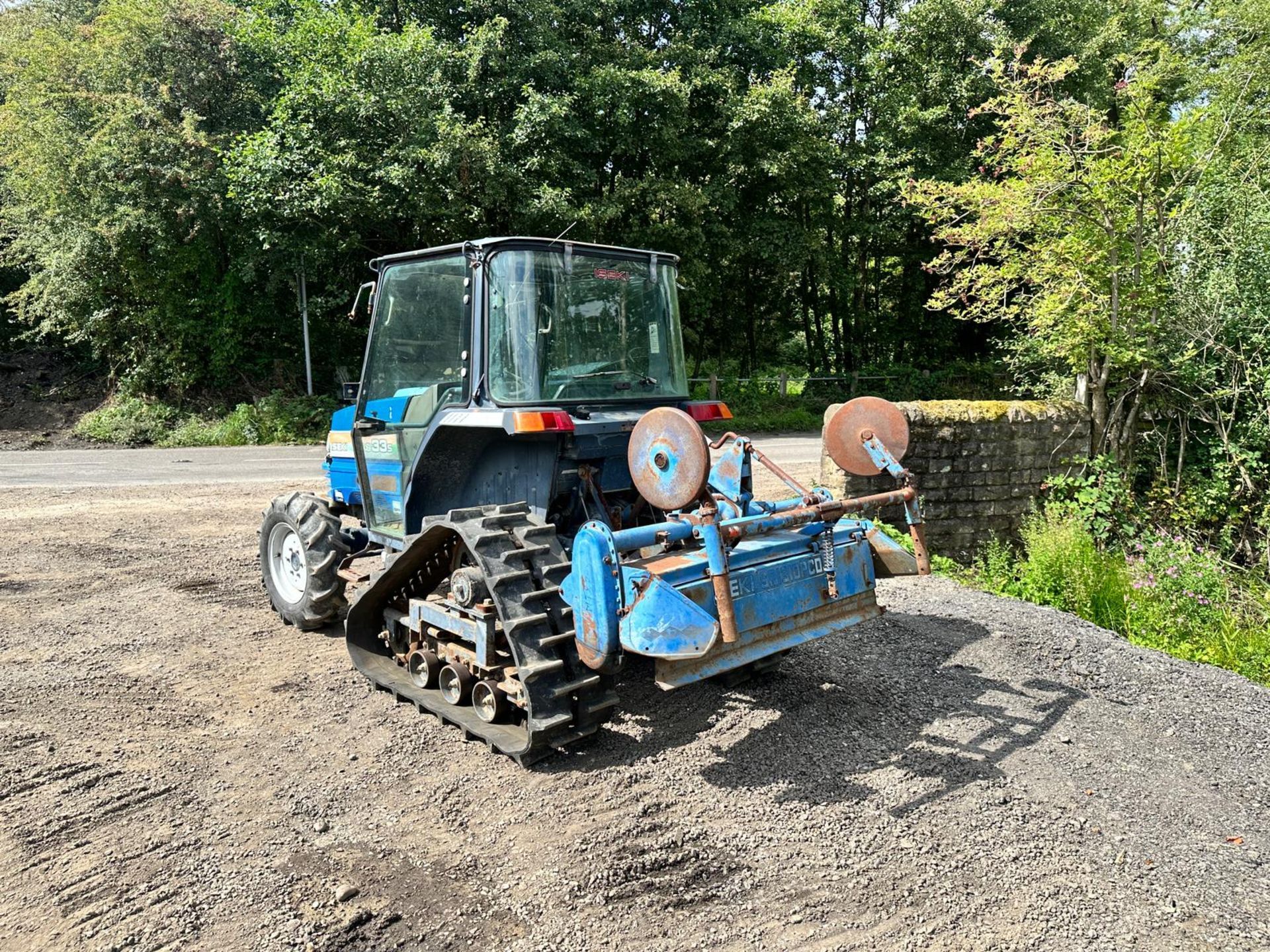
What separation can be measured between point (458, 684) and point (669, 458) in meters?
1.64

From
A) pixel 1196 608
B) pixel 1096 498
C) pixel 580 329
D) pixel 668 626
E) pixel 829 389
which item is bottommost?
pixel 1196 608

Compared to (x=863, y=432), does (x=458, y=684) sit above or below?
below

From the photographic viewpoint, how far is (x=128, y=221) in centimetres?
1705

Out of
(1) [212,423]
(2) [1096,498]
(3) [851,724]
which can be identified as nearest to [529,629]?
(3) [851,724]

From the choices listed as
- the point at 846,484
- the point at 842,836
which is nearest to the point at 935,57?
the point at 846,484

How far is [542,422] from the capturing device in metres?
3.82

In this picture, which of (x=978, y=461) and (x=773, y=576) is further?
(x=978, y=461)

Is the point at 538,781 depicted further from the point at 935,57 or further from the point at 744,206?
the point at 935,57

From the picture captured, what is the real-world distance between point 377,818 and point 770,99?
1887 centimetres

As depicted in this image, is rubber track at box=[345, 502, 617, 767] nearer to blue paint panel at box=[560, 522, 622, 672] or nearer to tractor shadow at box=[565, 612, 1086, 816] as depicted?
blue paint panel at box=[560, 522, 622, 672]

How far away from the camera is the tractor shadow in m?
3.66

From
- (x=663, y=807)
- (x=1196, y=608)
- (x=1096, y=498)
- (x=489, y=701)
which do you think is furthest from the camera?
(x=1096, y=498)

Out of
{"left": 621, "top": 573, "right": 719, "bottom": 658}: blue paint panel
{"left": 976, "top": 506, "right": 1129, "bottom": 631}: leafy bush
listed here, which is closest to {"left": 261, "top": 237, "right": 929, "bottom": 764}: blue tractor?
{"left": 621, "top": 573, "right": 719, "bottom": 658}: blue paint panel

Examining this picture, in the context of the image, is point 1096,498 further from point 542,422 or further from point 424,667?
point 424,667
